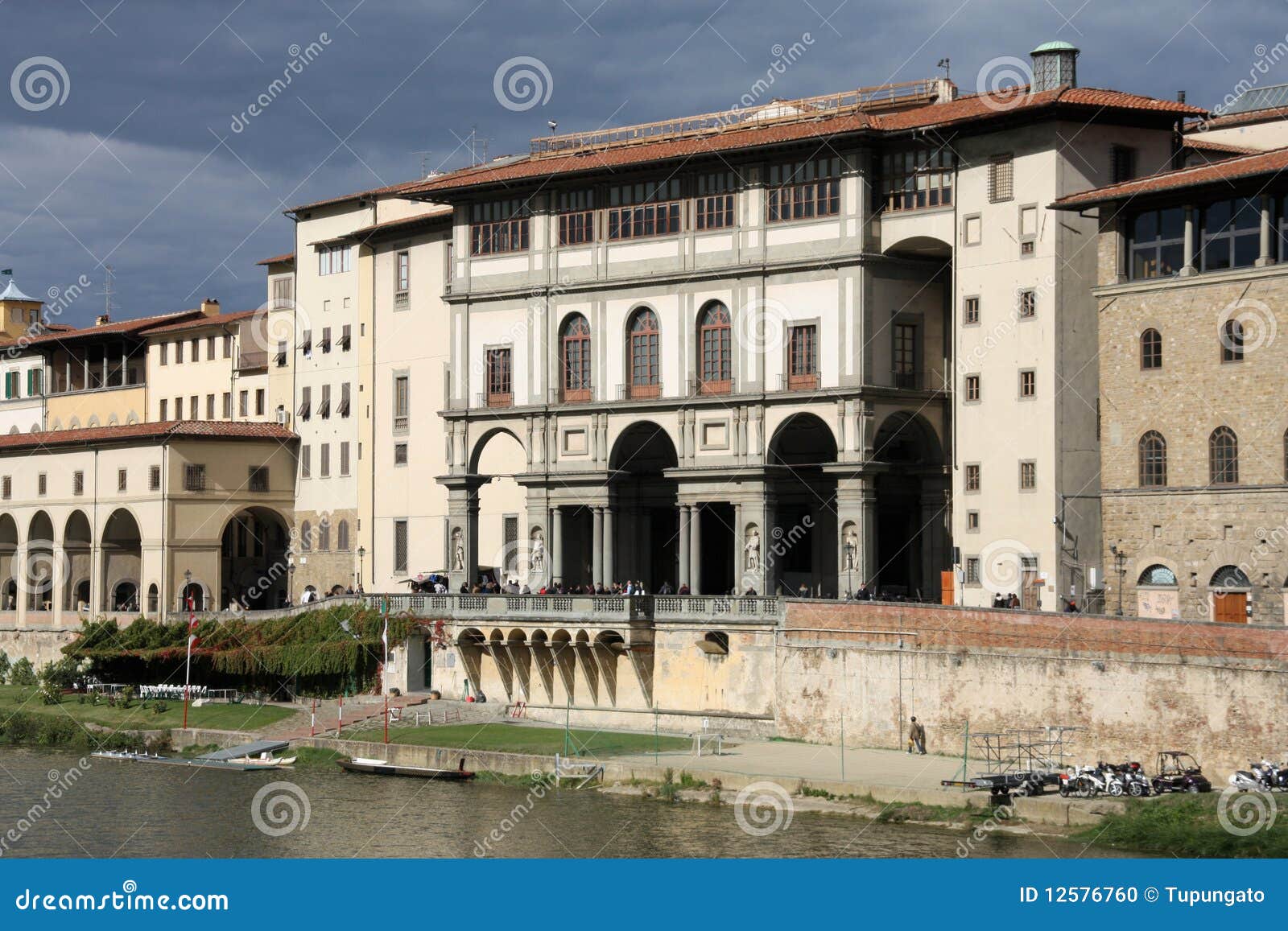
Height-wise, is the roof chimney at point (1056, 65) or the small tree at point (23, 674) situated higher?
the roof chimney at point (1056, 65)

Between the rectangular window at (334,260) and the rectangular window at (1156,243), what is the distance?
38.0 m

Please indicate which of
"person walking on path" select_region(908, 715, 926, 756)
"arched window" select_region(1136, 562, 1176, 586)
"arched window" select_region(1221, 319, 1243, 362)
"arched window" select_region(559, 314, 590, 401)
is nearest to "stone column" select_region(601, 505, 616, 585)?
"arched window" select_region(559, 314, 590, 401)

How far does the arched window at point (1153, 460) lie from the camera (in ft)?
185

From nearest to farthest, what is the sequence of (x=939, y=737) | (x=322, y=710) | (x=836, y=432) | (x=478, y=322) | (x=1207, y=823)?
(x=1207, y=823)
(x=939, y=737)
(x=836, y=432)
(x=322, y=710)
(x=478, y=322)

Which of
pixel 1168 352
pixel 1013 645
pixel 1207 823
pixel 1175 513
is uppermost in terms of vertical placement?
pixel 1168 352

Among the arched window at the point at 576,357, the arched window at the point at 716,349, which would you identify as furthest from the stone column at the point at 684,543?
the arched window at the point at 576,357

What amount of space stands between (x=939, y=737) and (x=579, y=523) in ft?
73.6

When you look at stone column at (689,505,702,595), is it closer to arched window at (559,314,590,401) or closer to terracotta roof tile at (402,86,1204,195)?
arched window at (559,314,590,401)

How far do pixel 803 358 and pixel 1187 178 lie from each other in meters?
14.9

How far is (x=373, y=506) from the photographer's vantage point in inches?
3300

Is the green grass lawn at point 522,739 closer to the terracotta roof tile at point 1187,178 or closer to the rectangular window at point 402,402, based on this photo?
the terracotta roof tile at point 1187,178

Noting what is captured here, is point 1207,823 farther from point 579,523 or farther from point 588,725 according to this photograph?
point 579,523

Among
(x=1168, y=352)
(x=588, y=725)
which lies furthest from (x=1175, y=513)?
(x=588, y=725)

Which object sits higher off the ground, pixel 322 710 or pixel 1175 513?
pixel 1175 513
